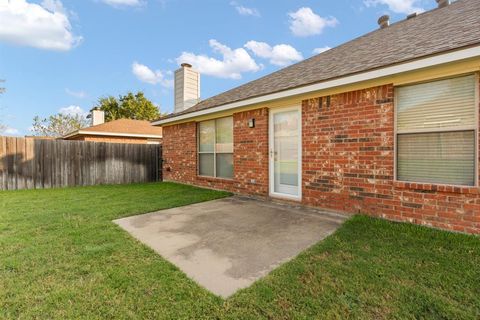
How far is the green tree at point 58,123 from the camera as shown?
31125 millimetres

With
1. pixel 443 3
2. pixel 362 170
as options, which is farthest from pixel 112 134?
pixel 443 3

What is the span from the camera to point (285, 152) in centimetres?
580

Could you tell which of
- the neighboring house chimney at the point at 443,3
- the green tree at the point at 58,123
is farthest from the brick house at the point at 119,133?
the green tree at the point at 58,123

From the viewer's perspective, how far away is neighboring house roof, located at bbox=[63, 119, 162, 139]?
1429 cm

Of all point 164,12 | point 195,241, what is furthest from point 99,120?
point 195,241

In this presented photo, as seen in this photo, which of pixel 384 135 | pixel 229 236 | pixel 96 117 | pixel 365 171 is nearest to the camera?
pixel 229 236

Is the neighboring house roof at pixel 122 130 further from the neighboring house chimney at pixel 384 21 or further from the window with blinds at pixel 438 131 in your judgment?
the window with blinds at pixel 438 131

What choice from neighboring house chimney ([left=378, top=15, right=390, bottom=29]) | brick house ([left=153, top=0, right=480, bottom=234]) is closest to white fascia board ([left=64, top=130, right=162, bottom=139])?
brick house ([left=153, top=0, right=480, bottom=234])

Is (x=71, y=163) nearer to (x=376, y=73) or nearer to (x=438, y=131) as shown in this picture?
(x=376, y=73)

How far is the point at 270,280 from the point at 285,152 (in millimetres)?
3741

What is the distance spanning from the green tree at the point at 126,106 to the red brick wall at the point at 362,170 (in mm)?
28153

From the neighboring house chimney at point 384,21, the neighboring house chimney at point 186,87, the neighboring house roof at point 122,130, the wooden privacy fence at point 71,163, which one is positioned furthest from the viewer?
the neighboring house roof at point 122,130

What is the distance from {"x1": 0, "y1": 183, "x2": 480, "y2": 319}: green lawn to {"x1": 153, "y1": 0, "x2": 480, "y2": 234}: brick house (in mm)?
618

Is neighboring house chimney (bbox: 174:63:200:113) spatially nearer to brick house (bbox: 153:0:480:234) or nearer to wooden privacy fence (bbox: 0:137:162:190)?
wooden privacy fence (bbox: 0:137:162:190)
